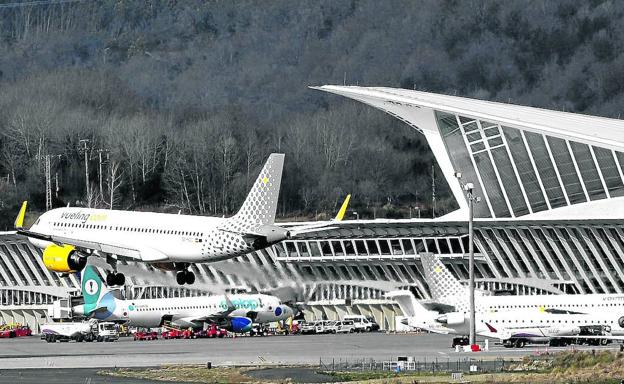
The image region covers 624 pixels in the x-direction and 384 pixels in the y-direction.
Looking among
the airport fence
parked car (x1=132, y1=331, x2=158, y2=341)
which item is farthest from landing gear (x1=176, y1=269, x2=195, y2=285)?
parked car (x1=132, y1=331, x2=158, y2=341)

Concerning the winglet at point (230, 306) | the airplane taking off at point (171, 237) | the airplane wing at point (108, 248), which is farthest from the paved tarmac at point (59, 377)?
the winglet at point (230, 306)

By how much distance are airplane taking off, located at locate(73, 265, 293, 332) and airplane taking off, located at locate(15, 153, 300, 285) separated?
52.2m

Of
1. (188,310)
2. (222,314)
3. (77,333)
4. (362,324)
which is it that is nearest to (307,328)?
(362,324)

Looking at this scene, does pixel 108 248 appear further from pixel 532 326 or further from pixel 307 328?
pixel 307 328

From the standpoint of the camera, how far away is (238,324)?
185m

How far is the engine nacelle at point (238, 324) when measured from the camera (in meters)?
184

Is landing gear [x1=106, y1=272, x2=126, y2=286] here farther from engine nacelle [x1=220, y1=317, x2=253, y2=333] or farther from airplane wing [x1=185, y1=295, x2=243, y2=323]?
engine nacelle [x1=220, y1=317, x2=253, y2=333]

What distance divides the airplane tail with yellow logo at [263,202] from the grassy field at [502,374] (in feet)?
39.1

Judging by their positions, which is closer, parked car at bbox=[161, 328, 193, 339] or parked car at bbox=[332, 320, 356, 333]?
parked car at bbox=[161, 328, 193, 339]

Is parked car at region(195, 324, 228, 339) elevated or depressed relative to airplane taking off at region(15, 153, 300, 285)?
depressed

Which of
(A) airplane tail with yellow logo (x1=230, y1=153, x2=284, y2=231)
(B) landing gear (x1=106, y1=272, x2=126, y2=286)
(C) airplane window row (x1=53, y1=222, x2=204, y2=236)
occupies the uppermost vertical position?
(A) airplane tail with yellow logo (x1=230, y1=153, x2=284, y2=231)

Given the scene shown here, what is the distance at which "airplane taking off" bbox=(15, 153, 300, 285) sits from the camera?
123938mm

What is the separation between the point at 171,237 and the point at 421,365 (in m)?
21.4

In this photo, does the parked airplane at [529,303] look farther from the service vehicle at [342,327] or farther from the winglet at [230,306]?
the winglet at [230,306]
